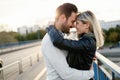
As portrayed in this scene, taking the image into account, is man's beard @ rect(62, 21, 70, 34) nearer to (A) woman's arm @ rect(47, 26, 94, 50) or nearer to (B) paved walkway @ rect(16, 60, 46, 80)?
(A) woman's arm @ rect(47, 26, 94, 50)

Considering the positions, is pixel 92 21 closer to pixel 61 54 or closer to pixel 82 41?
pixel 82 41

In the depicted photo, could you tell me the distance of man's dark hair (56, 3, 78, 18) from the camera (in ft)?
12.3

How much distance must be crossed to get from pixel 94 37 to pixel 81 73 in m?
0.38

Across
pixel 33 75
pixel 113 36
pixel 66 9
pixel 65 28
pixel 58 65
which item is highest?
pixel 66 9

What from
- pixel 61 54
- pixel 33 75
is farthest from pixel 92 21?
pixel 33 75

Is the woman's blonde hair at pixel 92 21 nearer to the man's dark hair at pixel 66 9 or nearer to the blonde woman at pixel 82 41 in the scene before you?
the blonde woman at pixel 82 41

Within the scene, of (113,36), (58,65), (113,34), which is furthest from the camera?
(113,36)

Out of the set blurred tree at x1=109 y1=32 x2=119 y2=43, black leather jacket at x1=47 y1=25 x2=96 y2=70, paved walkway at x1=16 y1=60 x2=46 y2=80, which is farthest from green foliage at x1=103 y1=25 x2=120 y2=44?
black leather jacket at x1=47 y1=25 x2=96 y2=70

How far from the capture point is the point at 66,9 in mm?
3768

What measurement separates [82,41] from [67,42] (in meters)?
0.14

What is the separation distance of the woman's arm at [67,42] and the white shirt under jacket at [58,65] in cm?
5

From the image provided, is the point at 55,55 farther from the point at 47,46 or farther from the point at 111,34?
the point at 111,34

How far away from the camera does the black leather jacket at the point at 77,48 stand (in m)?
3.73

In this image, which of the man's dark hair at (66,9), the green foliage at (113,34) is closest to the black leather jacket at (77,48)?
the man's dark hair at (66,9)
